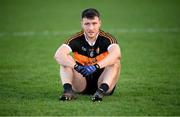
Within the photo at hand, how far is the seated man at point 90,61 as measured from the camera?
10.3 meters

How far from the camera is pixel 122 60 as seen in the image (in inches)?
607

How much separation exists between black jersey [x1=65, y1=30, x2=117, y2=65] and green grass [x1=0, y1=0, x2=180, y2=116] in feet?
2.12

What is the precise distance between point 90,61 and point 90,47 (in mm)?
233

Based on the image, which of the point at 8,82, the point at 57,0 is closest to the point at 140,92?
the point at 8,82

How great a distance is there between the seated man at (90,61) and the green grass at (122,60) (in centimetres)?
24

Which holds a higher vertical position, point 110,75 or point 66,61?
point 66,61

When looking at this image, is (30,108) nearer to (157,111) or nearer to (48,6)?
(157,111)

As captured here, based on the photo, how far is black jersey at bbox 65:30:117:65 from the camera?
34.8 ft

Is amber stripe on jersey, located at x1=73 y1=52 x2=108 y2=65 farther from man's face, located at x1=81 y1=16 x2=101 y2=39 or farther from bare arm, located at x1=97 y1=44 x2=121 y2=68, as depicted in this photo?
man's face, located at x1=81 y1=16 x2=101 y2=39

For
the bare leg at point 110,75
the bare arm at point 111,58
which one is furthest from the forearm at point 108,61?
the bare leg at point 110,75

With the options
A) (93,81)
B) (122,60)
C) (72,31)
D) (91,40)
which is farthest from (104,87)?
(72,31)

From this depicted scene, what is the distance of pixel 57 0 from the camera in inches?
1312

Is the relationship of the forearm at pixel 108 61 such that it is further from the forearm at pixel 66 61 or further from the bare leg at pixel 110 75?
the forearm at pixel 66 61

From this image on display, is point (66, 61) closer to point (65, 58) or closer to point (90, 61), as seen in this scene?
point (65, 58)
